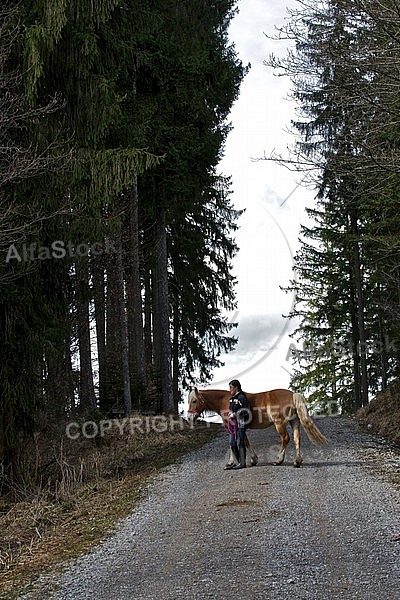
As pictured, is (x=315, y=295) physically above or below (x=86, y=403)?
above

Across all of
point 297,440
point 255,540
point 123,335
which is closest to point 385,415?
point 123,335

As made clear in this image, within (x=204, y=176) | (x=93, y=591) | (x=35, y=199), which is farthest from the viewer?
(x=204, y=176)

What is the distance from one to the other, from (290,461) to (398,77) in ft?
23.4

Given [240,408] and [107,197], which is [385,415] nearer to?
[240,408]

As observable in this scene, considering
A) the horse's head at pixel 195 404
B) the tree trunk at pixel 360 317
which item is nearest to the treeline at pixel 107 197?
the horse's head at pixel 195 404

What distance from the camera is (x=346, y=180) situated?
14.2 metres

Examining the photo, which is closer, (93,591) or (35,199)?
(93,591)

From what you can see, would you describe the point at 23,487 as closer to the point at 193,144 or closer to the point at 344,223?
the point at 193,144

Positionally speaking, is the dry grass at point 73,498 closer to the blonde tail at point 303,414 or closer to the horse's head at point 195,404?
the horse's head at point 195,404

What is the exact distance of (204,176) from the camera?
22.9 meters

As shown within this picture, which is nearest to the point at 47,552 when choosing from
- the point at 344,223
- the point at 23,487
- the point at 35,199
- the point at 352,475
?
the point at 23,487

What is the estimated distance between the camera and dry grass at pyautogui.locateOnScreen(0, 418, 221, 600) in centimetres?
866

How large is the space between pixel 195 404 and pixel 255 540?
5490 millimetres

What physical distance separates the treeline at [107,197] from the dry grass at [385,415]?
625 cm
